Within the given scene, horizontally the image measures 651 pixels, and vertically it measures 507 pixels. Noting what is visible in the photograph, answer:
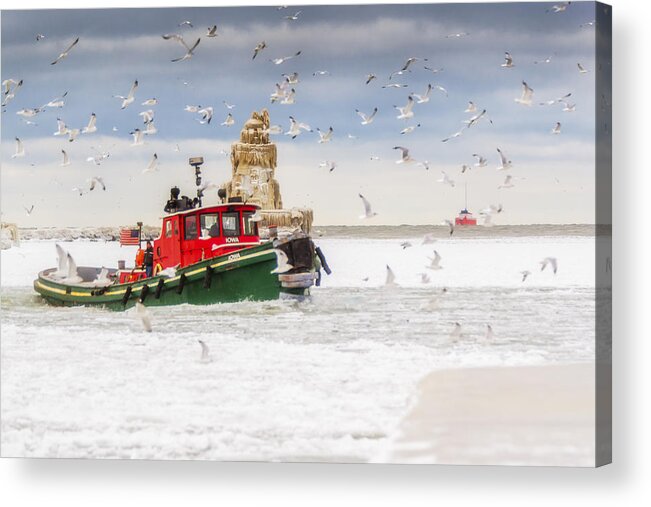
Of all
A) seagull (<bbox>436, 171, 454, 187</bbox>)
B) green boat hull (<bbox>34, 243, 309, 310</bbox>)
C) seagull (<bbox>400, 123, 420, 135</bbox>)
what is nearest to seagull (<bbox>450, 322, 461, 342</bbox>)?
seagull (<bbox>436, 171, 454, 187</bbox>)

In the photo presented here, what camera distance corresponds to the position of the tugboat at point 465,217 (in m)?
9.93

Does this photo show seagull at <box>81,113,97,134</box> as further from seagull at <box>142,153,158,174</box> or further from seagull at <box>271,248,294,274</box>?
seagull at <box>271,248,294,274</box>

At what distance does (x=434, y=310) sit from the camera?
32.3ft

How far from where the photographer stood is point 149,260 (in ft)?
42.0

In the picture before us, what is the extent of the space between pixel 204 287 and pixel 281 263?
82cm

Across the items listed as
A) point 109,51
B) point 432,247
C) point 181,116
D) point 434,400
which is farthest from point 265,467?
point 109,51

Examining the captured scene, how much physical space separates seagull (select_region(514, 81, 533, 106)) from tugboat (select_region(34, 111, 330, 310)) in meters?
2.16

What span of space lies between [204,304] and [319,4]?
12.2 ft

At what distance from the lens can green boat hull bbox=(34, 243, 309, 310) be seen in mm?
11875

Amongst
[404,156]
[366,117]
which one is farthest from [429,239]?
[366,117]

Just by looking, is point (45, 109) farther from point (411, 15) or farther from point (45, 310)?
point (411, 15)

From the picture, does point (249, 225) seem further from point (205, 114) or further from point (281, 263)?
point (205, 114)

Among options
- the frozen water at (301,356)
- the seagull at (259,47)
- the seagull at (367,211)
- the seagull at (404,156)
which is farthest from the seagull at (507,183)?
the seagull at (259,47)

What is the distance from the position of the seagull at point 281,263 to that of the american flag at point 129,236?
1.47m
